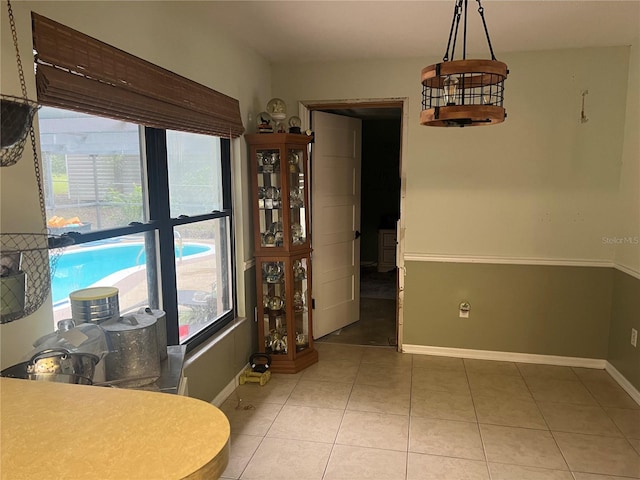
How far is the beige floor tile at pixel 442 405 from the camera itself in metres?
2.77

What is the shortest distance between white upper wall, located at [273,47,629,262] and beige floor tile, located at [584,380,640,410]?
36.1 inches

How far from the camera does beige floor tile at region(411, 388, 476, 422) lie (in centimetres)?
277

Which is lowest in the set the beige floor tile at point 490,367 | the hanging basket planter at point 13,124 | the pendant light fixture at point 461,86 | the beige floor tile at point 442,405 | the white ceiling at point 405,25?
the beige floor tile at point 442,405

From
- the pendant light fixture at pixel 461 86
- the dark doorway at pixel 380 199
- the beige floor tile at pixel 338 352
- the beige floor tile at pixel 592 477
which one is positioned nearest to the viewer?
the pendant light fixture at pixel 461 86

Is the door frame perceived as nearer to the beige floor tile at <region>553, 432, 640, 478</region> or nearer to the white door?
the white door

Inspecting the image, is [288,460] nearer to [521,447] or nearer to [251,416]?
[251,416]

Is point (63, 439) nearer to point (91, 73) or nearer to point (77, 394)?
point (77, 394)

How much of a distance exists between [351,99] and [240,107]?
98cm

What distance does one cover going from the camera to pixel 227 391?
119 inches

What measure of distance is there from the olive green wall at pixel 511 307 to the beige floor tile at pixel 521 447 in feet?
3.60

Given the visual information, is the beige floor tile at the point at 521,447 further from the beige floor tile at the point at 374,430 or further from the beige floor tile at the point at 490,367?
the beige floor tile at the point at 490,367

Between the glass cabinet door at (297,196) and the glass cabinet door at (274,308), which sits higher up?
the glass cabinet door at (297,196)

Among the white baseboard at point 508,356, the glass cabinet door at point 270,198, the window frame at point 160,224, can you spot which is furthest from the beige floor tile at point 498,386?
the window frame at point 160,224

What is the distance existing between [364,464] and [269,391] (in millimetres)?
996
